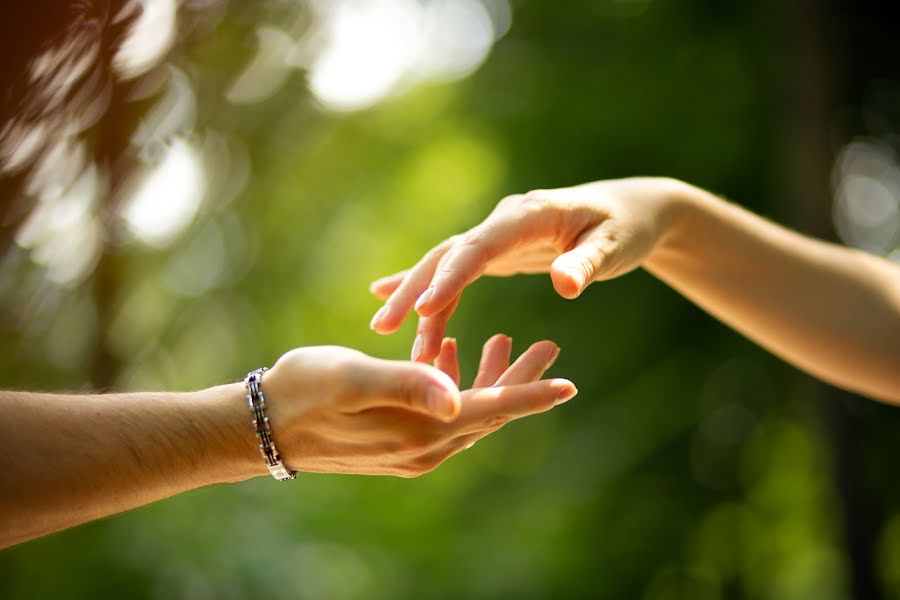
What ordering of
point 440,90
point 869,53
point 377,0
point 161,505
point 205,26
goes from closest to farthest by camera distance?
point 205,26 < point 869,53 < point 161,505 < point 377,0 < point 440,90

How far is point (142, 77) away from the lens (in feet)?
3.47

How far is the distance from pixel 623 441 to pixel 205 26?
16.3ft

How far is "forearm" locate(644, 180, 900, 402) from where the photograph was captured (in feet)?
6.93

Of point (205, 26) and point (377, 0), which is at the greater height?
point (377, 0)

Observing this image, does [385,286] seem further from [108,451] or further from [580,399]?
[580,399]

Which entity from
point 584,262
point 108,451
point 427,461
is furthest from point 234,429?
point 584,262

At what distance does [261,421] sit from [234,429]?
58 millimetres

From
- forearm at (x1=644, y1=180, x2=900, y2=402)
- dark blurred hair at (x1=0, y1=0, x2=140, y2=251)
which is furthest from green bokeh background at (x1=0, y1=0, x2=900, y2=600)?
dark blurred hair at (x1=0, y1=0, x2=140, y2=251)

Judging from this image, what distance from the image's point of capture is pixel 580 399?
601 cm

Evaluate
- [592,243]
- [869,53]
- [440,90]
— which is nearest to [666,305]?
[869,53]

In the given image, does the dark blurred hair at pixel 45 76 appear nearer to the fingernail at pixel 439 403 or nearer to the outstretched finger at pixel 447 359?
the fingernail at pixel 439 403

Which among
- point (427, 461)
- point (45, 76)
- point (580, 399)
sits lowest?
point (580, 399)

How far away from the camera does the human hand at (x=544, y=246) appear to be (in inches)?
57.7

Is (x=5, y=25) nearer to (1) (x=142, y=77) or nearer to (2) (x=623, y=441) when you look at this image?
(1) (x=142, y=77)
